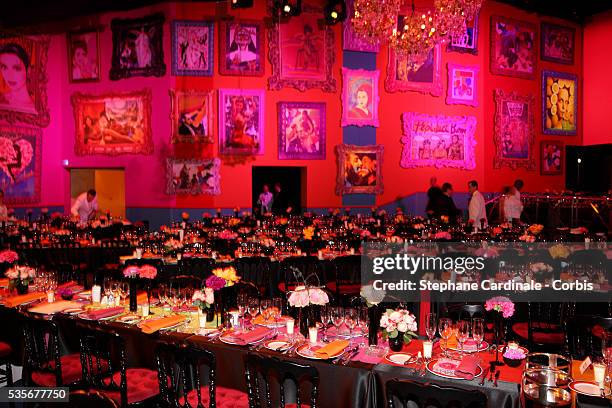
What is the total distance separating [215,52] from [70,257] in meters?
6.76

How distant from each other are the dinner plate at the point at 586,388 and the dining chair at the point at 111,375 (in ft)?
8.82

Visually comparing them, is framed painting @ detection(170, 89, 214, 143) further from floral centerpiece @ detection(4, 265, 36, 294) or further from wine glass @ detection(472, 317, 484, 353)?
wine glass @ detection(472, 317, 484, 353)

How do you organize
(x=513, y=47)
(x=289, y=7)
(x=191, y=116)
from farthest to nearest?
1. (x=513, y=47)
2. (x=191, y=116)
3. (x=289, y=7)

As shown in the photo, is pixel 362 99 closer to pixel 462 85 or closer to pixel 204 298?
pixel 462 85

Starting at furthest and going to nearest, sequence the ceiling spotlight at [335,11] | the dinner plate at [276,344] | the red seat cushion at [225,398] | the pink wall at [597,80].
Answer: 1. the pink wall at [597,80]
2. the ceiling spotlight at [335,11]
3. the dinner plate at [276,344]
4. the red seat cushion at [225,398]

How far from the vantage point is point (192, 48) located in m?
12.8

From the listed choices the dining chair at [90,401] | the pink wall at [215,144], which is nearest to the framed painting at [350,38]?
the pink wall at [215,144]

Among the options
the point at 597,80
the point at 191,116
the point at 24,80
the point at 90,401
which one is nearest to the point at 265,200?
the point at 191,116

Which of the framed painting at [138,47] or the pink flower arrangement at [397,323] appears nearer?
the pink flower arrangement at [397,323]

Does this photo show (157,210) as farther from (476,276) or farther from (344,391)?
(344,391)

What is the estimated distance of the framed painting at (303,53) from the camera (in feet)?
43.5

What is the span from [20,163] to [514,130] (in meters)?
13.6

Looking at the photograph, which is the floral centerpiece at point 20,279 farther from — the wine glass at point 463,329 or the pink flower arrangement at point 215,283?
the wine glass at point 463,329

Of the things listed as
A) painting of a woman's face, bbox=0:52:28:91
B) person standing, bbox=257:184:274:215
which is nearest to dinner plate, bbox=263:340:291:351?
person standing, bbox=257:184:274:215
